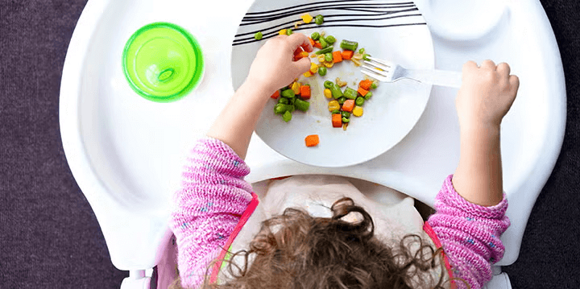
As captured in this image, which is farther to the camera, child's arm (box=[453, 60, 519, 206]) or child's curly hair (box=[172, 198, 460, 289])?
child's arm (box=[453, 60, 519, 206])

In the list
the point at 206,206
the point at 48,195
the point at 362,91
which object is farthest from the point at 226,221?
the point at 48,195

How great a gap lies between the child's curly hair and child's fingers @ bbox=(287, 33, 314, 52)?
223 millimetres

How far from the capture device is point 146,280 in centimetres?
70

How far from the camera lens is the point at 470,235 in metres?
0.59

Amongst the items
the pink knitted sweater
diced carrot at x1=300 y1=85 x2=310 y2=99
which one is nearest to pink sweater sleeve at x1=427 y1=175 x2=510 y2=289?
the pink knitted sweater

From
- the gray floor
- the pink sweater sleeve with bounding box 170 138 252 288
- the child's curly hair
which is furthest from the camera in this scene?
the gray floor

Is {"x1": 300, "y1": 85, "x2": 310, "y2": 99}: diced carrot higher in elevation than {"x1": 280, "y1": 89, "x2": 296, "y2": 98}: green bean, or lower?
lower

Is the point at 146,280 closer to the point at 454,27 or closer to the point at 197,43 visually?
the point at 197,43

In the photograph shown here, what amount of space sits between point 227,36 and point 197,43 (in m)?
0.04

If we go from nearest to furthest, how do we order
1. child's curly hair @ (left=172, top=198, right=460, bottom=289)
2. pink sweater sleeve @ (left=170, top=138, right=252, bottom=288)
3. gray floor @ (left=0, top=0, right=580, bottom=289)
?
child's curly hair @ (left=172, top=198, right=460, bottom=289), pink sweater sleeve @ (left=170, top=138, right=252, bottom=288), gray floor @ (left=0, top=0, right=580, bottom=289)

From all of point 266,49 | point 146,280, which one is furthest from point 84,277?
point 266,49

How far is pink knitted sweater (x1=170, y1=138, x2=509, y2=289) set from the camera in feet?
1.93

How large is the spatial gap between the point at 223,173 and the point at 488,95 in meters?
0.33

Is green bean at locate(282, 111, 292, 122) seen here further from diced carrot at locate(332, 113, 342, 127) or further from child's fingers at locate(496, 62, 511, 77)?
child's fingers at locate(496, 62, 511, 77)
